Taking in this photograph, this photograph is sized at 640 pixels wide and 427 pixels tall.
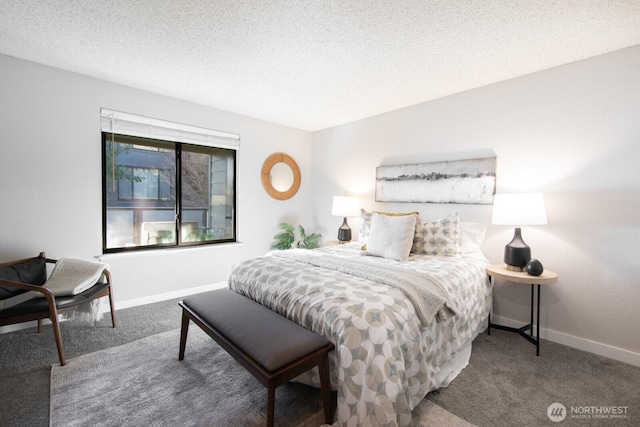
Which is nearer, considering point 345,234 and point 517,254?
point 517,254

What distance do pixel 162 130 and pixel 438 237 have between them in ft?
10.9

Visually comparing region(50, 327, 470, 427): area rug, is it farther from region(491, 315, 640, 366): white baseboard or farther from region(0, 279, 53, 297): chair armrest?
region(491, 315, 640, 366): white baseboard

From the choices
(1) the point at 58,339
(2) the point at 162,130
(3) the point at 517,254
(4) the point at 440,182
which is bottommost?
(1) the point at 58,339

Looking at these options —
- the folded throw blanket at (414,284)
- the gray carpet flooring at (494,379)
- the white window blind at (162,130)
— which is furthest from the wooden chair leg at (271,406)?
the white window blind at (162,130)

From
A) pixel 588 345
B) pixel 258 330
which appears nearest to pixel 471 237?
pixel 588 345

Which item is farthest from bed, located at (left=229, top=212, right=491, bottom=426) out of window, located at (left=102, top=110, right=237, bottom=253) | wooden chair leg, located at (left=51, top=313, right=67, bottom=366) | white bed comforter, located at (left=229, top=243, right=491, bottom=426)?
window, located at (left=102, top=110, right=237, bottom=253)

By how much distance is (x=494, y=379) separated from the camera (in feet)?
6.35

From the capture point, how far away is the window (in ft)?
10.4

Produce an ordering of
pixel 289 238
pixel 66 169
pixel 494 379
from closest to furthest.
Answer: pixel 494 379, pixel 66 169, pixel 289 238

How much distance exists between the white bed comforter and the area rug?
0.17 meters

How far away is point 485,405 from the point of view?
168 cm

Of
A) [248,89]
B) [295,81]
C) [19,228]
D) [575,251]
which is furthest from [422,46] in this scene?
[19,228]

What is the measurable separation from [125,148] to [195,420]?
2987mm

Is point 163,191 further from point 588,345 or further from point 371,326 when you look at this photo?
point 588,345
